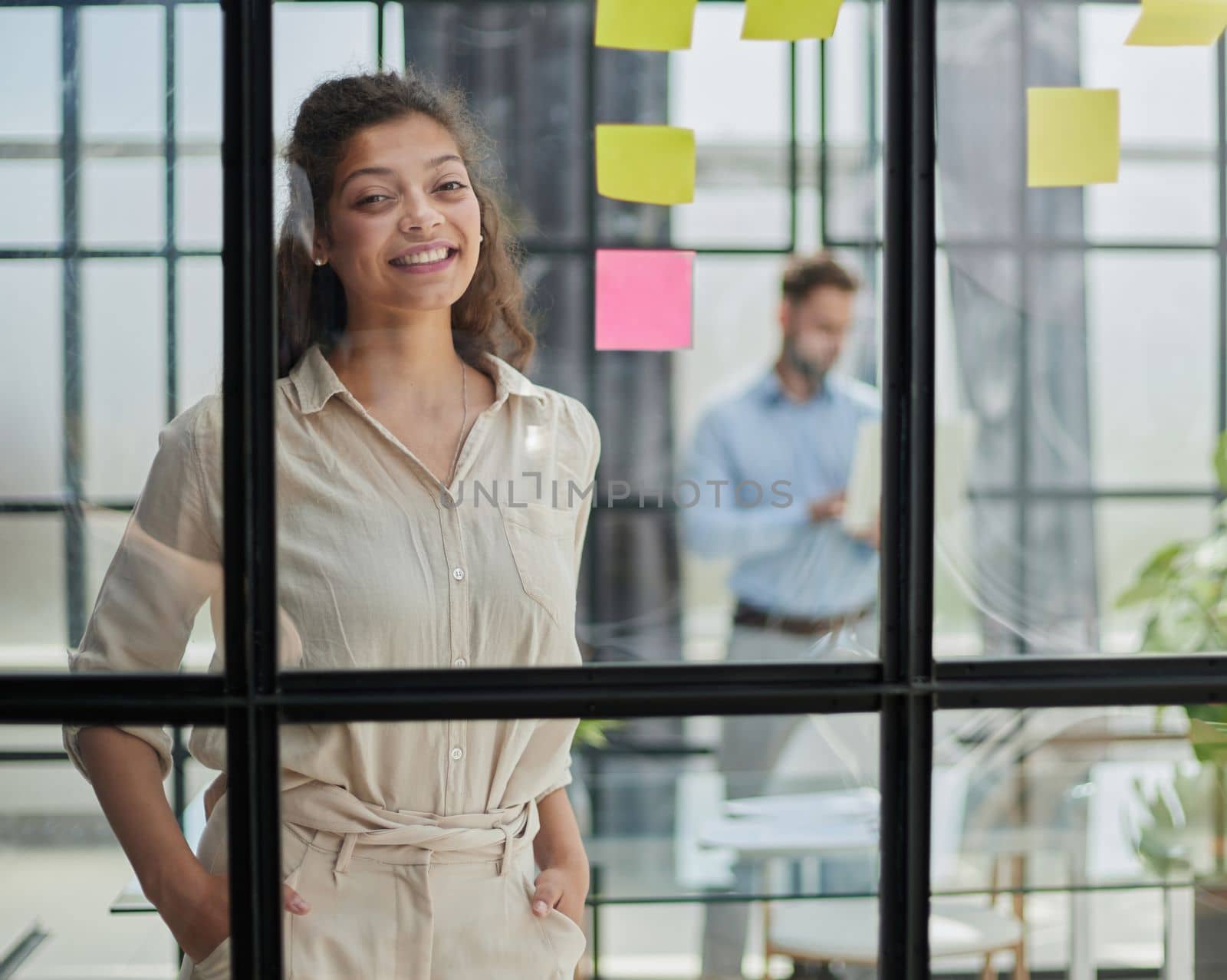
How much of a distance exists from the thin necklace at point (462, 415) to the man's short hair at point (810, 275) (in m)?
0.51

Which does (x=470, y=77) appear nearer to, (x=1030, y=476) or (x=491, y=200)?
(x=491, y=200)

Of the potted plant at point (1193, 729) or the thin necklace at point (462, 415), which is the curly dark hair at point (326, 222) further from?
the potted plant at point (1193, 729)

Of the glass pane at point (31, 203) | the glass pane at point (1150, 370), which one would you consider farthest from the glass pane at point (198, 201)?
the glass pane at point (1150, 370)

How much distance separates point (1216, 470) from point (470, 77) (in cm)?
141

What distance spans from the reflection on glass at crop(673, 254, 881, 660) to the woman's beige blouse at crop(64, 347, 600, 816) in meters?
0.30

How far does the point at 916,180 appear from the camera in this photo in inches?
63.4

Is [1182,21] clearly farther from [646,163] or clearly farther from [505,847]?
[505,847]

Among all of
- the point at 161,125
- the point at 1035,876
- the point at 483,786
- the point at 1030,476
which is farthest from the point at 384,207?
the point at 1035,876

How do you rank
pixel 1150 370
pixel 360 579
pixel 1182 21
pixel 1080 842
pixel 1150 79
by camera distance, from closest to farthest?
pixel 360 579 → pixel 1182 21 → pixel 1150 79 → pixel 1150 370 → pixel 1080 842

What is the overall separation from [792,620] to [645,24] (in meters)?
0.93

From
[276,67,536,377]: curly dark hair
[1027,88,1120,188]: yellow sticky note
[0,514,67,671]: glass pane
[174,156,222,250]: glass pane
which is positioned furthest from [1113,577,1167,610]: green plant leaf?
[0,514,67,671]: glass pane

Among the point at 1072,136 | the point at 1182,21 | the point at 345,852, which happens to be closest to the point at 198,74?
the point at 345,852

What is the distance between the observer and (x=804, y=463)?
1.79m

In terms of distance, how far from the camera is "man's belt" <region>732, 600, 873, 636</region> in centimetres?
179
